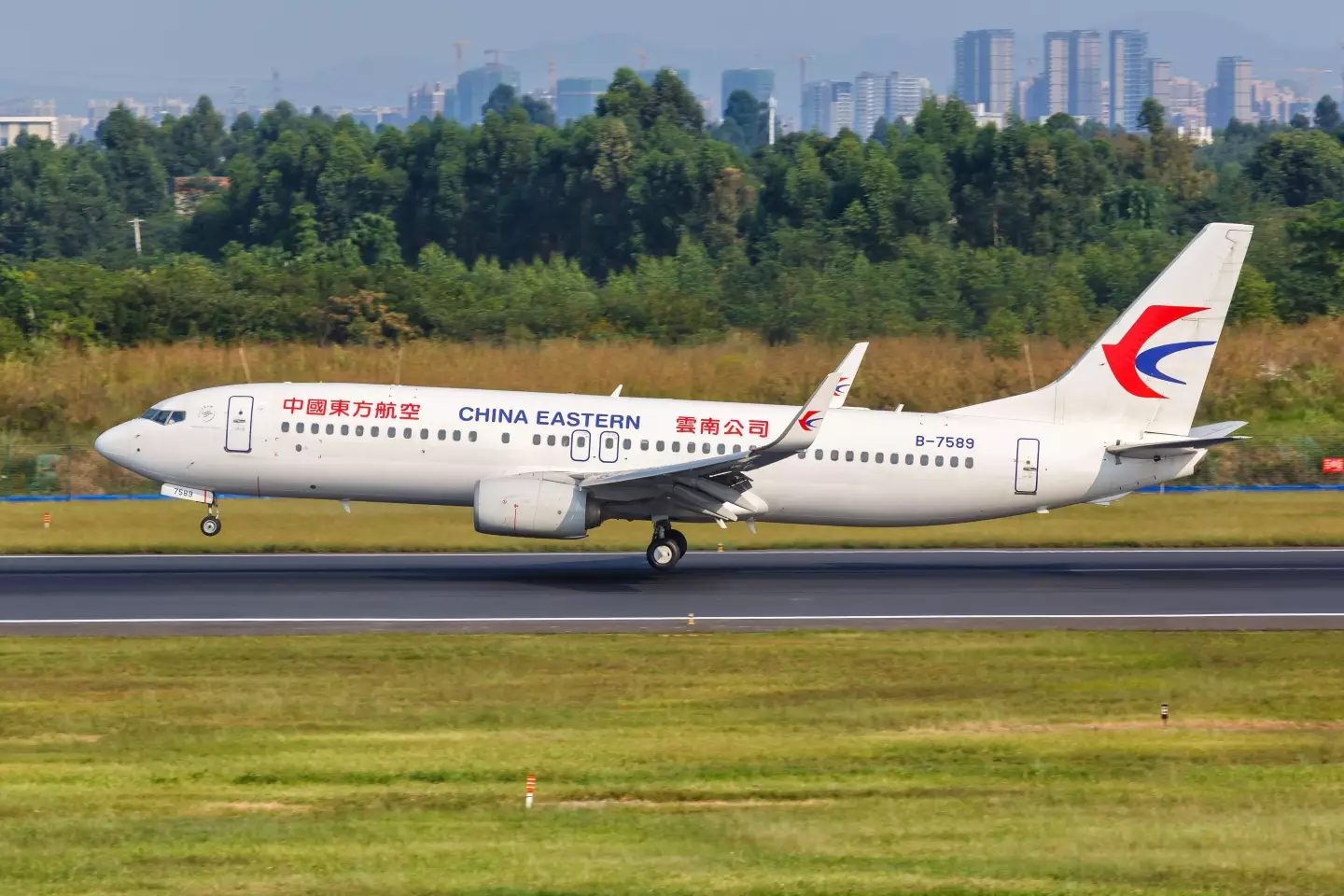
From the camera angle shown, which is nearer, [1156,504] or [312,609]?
[312,609]

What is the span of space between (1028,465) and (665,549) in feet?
23.7

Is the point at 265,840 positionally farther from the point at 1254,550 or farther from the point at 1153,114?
the point at 1153,114

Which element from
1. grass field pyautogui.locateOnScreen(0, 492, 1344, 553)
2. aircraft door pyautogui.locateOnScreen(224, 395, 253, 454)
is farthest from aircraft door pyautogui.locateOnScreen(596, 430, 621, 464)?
aircraft door pyautogui.locateOnScreen(224, 395, 253, 454)

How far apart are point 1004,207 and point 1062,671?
75.0 metres

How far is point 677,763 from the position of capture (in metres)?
19.6

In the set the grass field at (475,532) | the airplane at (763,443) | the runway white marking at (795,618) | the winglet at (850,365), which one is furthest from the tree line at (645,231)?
the runway white marking at (795,618)

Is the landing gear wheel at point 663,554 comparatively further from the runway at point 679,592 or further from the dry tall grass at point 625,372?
the dry tall grass at point 625,372

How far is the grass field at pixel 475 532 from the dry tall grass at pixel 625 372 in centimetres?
1180

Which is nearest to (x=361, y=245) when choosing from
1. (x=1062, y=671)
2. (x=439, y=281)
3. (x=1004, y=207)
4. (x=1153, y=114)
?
(x=439, y=281)

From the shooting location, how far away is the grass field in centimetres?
A: 3862

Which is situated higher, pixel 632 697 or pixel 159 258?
pixel 159 258

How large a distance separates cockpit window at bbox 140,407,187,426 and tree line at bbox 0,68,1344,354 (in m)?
28.7

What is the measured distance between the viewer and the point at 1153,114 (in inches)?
4963

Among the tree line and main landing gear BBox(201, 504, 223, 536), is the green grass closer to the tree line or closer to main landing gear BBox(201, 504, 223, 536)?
main landing gear BBox(201, 504, 223, 536)
